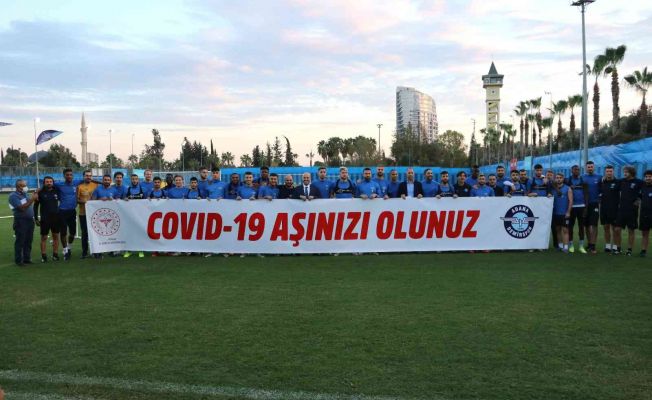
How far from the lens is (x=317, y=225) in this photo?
415 inches

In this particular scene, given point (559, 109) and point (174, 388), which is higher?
point (559, 109)

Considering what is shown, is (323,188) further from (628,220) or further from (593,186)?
(628,220)

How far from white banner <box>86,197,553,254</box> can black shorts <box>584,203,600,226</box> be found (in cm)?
79

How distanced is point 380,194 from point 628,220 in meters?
4.73

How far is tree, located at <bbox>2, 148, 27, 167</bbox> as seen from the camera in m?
96.2

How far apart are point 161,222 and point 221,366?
6.89m

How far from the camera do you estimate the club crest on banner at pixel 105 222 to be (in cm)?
1071

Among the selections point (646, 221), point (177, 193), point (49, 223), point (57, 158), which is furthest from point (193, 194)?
point (57, 158)

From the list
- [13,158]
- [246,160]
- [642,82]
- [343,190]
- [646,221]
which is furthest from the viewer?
[13,158]

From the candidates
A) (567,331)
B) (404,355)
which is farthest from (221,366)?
(567,331)

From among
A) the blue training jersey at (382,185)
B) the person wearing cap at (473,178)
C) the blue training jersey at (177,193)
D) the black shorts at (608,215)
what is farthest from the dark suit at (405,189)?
the blue training jersey at (177,193)

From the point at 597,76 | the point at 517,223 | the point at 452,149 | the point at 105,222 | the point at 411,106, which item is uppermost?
the point at 411,106

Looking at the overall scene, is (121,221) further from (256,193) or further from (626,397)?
(626,397)

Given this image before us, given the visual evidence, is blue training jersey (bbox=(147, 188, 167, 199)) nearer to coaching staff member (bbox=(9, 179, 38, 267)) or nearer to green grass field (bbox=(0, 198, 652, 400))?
coaching staff member (bbox=(9, 179, 38, 267))
